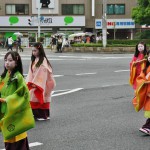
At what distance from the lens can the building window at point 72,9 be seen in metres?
59.4

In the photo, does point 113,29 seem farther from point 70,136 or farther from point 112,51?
point 70,136

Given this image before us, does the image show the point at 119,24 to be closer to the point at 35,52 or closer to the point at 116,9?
the point at 116,9

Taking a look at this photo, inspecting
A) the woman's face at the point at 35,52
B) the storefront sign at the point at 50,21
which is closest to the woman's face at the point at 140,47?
the woman's face at the point at 35,52

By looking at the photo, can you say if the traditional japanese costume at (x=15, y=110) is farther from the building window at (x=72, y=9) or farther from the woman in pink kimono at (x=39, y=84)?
the building window at (x=72, y=9)

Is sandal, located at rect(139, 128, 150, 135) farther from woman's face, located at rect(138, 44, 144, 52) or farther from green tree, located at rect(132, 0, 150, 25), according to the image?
green tree, located at rect(132, 0, 150, 25)

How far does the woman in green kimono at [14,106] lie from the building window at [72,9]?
5433 cm

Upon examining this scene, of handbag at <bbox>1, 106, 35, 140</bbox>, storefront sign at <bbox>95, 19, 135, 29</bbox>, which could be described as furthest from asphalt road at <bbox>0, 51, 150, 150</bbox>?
storefront sign at <bbox>95, 19, 135, 29</bbox>

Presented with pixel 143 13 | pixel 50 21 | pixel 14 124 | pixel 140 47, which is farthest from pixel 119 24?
Answer: pixel 14 124

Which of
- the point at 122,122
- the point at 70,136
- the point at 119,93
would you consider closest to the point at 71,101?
the point at 119,93

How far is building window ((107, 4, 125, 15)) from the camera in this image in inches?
2373

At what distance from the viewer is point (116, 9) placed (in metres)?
60.5

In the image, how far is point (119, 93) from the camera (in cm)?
1290

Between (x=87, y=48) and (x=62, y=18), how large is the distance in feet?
68.9

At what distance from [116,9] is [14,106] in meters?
56.3
